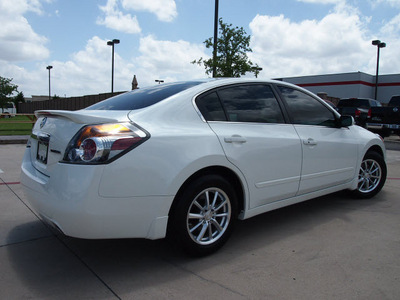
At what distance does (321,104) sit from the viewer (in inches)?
162

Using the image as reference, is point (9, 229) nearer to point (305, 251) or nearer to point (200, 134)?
point (200, 134)

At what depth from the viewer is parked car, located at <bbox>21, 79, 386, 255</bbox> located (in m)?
2.36

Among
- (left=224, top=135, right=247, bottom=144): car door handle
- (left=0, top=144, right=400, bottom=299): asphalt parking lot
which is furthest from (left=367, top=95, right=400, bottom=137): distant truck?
(left=224, top=135, right=247, bottom=144): car door handle

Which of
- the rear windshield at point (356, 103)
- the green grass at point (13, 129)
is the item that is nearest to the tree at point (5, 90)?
the green grass at point (13, 129)

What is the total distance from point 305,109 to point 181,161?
192 centimetres

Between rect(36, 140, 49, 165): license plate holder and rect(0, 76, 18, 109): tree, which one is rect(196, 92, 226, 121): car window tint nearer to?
rect(36, 140, 49, 165): license plate holder

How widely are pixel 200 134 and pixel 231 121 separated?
0.44m

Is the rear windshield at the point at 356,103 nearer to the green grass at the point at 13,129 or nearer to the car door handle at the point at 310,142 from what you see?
the car door handle at the point at 310,142

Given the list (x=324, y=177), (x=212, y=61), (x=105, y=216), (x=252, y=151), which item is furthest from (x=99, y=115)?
(x=212, y=61)

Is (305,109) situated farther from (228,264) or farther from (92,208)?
(92,208)

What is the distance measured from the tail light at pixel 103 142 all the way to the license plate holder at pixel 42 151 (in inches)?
15.5

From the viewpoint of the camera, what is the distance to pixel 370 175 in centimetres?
480

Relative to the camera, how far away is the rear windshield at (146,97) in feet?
9.66

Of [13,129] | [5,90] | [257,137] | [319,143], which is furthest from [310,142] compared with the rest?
[5,90]
